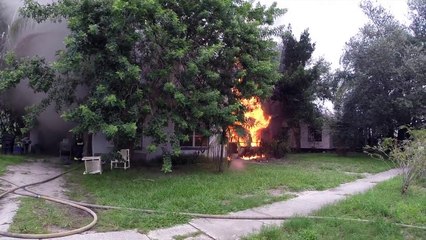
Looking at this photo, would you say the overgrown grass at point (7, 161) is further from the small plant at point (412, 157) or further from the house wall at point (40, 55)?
the small plant at point (412, 157)

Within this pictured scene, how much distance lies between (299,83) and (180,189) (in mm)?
12543

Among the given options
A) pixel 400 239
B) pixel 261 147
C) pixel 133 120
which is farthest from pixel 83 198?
pixel 261 147

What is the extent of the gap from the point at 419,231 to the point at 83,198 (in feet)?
22.0

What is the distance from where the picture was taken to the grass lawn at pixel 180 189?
728 cm

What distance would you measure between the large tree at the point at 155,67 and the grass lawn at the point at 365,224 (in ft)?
14.2

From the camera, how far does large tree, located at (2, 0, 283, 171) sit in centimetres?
1026

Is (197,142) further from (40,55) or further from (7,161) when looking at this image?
(7,161)

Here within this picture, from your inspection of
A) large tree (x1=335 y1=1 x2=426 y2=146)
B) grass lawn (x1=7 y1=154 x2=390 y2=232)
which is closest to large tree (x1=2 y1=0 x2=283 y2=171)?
grass lawn (x1=7 y1=154 x2=390 y2=232)

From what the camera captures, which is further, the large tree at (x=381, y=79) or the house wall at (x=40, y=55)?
the large tree at (x=381, y=79)

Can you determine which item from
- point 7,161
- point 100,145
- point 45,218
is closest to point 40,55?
point 100,145

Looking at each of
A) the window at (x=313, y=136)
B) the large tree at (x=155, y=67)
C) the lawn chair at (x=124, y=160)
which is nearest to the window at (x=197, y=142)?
the lawn chair at (x=124, y=160)

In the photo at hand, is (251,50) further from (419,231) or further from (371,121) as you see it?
(371,121)

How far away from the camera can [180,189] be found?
944 centimetres

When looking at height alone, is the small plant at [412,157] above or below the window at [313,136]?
below
